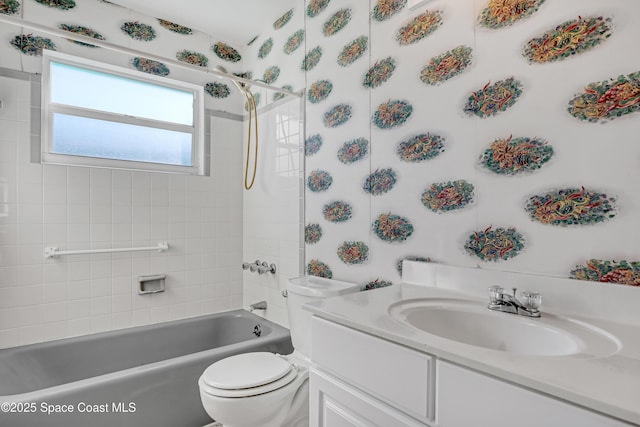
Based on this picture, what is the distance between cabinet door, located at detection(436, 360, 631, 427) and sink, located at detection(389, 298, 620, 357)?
21cm

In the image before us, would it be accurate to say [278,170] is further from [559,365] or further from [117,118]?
[559,365]

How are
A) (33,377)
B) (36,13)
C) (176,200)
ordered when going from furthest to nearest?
(176,200), (36,13), (33,377)

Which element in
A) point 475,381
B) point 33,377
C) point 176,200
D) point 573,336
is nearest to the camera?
point 475,381

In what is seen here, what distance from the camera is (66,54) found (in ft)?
6.80

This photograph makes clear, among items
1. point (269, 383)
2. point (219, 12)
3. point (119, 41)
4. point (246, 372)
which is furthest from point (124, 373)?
point (219, 12)

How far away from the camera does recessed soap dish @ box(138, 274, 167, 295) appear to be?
2.31 meters

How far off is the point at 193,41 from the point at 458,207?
2.33 meters

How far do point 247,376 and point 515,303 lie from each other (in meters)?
1.06

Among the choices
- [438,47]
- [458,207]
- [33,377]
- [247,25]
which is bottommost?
[33,377]

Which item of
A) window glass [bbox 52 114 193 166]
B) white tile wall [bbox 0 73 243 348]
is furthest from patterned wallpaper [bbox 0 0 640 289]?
white tile wall [bbox 0 73 243 348]

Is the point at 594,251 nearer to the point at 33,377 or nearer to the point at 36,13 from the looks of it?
the point at 33,377

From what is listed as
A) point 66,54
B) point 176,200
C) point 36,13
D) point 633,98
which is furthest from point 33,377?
point 633,98

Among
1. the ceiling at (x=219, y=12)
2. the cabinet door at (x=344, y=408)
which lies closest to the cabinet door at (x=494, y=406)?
the cabinet door at (x=344, y=408)

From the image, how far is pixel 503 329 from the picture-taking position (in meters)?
0.98
